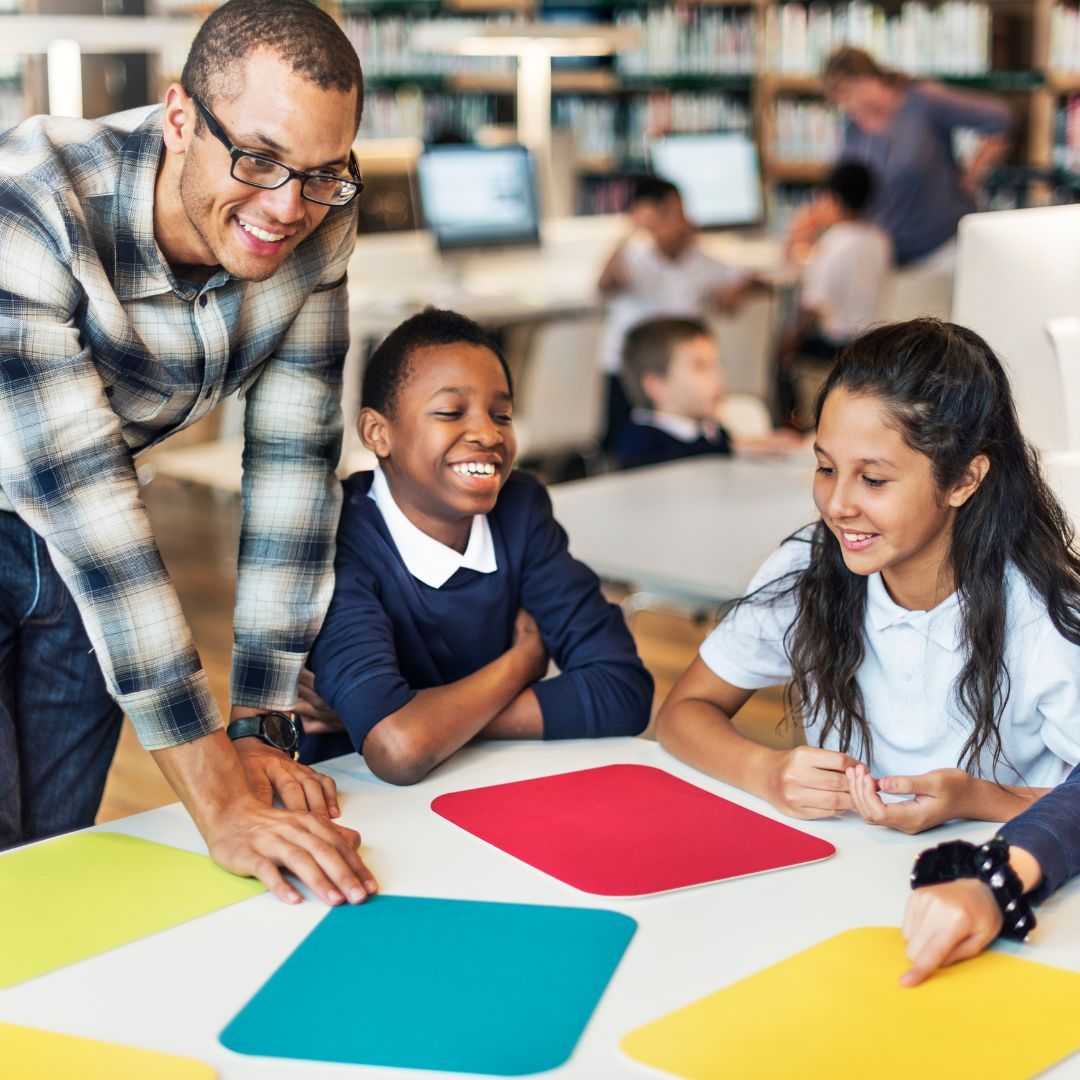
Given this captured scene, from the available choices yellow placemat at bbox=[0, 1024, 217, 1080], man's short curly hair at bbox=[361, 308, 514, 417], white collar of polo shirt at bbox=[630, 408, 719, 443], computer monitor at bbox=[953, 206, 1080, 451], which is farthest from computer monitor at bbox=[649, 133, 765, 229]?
yellow placemat at bbox=[0, 1024, 217, 1080]

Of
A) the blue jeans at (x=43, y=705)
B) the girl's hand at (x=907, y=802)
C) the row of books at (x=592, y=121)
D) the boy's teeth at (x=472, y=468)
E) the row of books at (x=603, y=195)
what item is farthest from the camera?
the row of books at (x=592, y=121)

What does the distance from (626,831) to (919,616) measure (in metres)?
0.41

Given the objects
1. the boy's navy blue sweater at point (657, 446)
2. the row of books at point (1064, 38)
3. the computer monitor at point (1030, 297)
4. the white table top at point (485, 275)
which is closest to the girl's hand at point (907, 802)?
the computer monitor at point (1030, 297)

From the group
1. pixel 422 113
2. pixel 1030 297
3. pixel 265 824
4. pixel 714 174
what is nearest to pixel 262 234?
pixel 265 824

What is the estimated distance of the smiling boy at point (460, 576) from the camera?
1565 millimetres

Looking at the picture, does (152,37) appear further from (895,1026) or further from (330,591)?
(895,1026)

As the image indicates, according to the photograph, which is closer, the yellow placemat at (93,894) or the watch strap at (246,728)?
the yellow placemat at (93,894)

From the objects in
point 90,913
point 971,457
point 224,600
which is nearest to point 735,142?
point 224,600

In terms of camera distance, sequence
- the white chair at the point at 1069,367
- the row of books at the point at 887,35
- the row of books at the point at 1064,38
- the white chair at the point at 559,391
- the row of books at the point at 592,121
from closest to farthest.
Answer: the white chair at the point at 1069,367, the white chair at the point at 559,391, the row of books at the point at 1064,38, the row of books at the point at 887,35, the row of books at the point at 592,121

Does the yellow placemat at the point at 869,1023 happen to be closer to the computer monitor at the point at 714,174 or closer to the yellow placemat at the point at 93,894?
the yellow placemat at the point at 93,894

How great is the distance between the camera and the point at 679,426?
352cm

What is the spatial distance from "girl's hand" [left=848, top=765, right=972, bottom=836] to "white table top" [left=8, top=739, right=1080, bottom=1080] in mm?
16

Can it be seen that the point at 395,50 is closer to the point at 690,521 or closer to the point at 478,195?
the point at 478,195

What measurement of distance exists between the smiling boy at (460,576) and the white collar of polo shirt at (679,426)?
1.77 m
